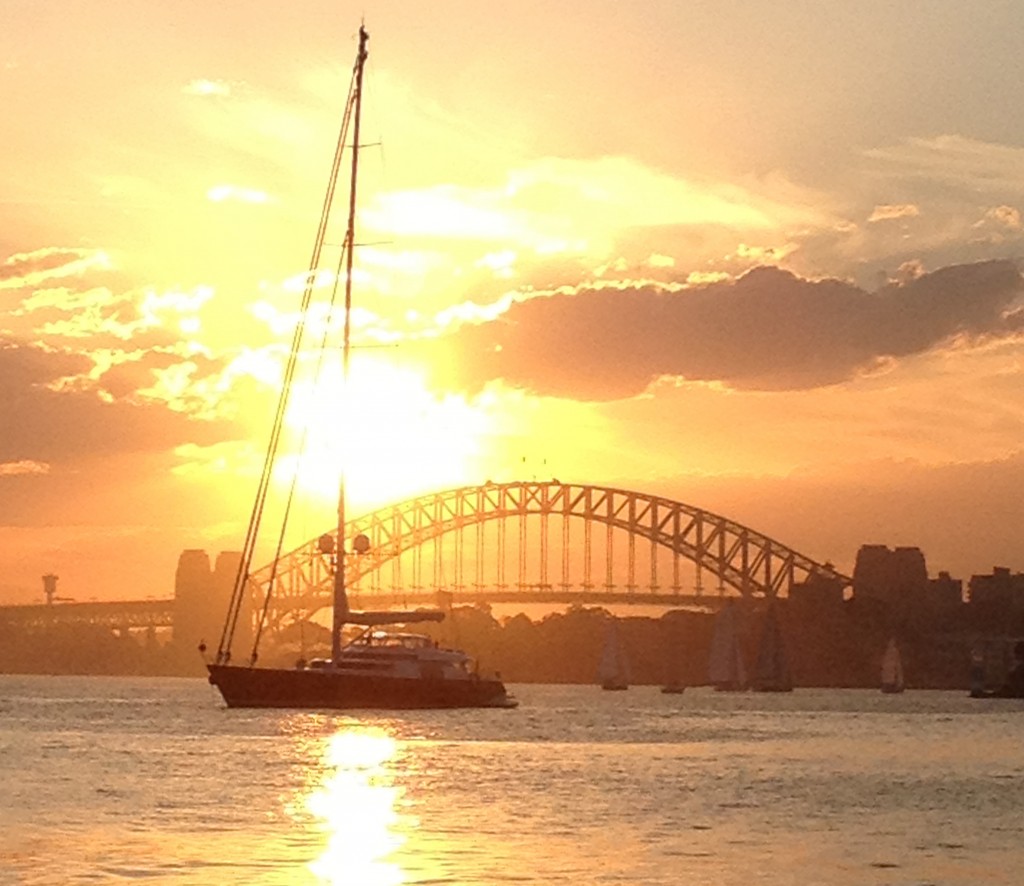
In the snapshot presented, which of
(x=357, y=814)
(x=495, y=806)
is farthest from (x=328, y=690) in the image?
(x=357, y=814)

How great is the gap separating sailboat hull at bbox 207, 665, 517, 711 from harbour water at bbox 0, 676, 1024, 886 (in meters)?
3.37

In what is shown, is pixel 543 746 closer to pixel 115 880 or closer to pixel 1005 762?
pixel 1005 762

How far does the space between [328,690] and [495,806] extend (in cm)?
5164

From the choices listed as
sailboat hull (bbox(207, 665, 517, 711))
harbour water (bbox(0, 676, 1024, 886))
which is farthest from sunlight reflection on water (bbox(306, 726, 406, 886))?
sailboat hull (bbox(207, 665, 517, 711))

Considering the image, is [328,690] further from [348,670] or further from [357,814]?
[357,814]

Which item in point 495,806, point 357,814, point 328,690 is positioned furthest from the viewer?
point 328,690

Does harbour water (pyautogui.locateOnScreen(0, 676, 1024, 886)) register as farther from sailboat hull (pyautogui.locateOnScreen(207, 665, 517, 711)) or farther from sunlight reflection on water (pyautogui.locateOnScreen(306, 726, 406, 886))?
sailboat hull (pyautogui.locateOnScreen(207, 665, 517, 711))

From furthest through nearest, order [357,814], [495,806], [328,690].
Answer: [328,690] < [495,806] < [357,814]

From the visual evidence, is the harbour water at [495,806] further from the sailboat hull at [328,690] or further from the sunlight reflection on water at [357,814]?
the sailboat hull at [328,690]

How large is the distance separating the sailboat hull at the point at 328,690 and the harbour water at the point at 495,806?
11.1 feet

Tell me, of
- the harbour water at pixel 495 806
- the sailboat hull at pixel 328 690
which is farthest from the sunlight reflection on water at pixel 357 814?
the sailboat hull at pixel 328 690

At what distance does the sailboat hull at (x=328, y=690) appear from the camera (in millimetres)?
102375

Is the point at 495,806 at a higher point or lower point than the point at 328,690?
lower

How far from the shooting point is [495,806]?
51406mm
